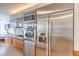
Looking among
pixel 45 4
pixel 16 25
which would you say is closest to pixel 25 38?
pixel 16 25

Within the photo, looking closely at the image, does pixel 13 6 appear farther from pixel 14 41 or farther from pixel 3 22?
pixel 14 41

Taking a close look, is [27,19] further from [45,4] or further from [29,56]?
[29,56]

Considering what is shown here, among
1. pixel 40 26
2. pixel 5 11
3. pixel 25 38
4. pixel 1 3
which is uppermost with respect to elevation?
pixel 1 3

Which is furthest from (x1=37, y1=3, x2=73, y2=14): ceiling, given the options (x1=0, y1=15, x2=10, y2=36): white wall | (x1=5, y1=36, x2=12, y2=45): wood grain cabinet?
(x1=5, y1=36, x2=12, y2=45): wood grain cabinet

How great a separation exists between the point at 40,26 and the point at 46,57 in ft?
1.76

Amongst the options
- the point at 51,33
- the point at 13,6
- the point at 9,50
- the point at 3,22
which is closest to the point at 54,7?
the point at 51,33

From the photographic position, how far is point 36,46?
2.22 m

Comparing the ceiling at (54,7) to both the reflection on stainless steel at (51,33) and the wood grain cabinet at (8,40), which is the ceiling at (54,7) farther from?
the wood grain cabinet at (8,40)

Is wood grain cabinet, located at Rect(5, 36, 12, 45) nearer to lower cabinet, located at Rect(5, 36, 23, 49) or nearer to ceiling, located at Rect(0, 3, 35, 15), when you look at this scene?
lower cabinet, located at Rect(5, 36, 23, 49)

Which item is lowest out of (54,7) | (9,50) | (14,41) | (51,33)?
(9,50)

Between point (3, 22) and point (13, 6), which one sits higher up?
point (13, 6)

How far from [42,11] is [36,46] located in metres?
0.59

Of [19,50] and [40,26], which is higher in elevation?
[40,26]

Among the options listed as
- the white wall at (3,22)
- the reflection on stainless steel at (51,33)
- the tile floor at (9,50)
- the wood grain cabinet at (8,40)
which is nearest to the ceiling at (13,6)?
the white wall at (3,22)
